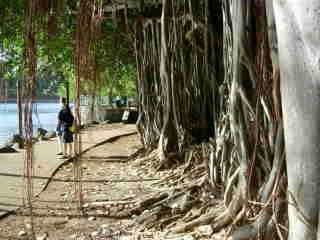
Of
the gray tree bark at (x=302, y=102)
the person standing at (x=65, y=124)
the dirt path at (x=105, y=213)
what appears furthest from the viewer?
the person standing at (x=65, y=124)

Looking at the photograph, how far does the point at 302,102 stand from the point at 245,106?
1608 millimetres

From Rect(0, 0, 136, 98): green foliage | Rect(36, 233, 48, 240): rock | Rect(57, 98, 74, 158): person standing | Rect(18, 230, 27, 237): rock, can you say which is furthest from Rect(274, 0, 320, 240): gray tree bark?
Rect(57, 98, 74, 158): person standing

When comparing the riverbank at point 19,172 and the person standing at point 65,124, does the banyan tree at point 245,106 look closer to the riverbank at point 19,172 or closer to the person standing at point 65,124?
the riverbank at point 19,172

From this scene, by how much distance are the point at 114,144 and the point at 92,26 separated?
959 cm

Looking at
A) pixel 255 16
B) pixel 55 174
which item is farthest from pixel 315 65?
pixel 55 174

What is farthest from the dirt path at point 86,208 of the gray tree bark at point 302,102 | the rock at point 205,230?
the gray tree bark at point 302,102

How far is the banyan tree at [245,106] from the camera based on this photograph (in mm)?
1908

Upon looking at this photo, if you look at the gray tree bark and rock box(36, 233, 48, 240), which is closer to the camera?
the gray tree bark

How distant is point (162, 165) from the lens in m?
7.41

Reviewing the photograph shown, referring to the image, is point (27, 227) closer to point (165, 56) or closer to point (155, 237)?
point (155, 237)

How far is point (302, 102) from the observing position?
1.90m

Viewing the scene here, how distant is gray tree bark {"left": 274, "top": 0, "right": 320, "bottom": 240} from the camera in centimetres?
185

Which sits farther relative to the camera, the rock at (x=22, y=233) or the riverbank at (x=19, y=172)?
the riverbank at (x=19, y=172)

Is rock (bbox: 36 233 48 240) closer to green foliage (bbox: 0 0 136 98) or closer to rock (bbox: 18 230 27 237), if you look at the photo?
rock (bbox: 18 230 27 237)
